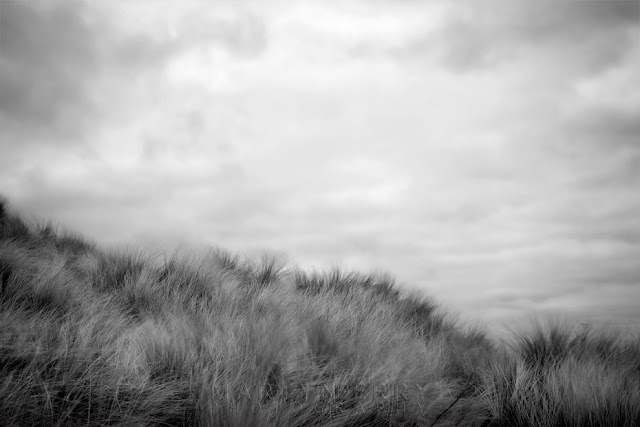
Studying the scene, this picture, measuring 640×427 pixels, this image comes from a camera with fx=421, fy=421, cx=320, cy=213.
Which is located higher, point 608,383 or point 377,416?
point 608,383

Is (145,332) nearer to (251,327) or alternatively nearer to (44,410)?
(251,327)

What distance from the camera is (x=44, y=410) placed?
2.23 meters

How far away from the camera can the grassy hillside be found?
244 centimetres

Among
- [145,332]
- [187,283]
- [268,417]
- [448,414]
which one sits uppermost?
[187,283]

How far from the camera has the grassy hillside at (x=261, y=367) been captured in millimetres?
2439

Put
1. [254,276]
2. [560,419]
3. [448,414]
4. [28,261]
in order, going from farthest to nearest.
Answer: [254,276] < [28,261] < [448,414] < [560,419]

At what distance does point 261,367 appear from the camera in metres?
3.06

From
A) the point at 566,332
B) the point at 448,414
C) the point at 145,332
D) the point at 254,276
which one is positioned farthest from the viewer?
the point at 254,276

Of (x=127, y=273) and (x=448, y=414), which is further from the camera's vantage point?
(x=127, y=273)

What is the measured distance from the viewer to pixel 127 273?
5.52 meters

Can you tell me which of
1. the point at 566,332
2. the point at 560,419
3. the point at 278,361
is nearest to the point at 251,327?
the point at 278,361

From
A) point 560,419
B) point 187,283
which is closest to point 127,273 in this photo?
point 187,283

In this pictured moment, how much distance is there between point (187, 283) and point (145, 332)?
233cm

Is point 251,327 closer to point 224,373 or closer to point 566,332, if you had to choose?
point 224,373
